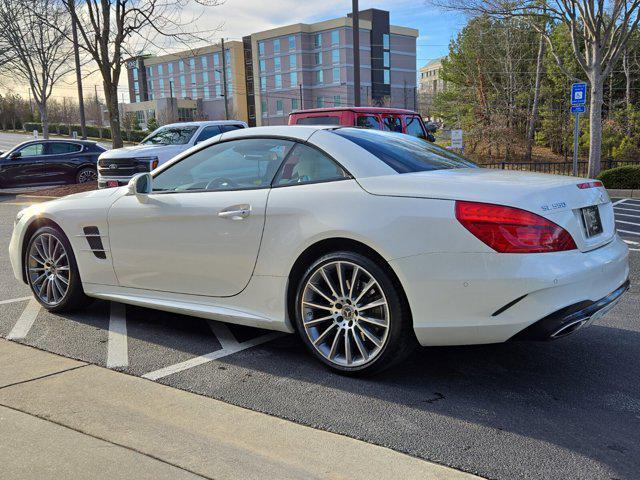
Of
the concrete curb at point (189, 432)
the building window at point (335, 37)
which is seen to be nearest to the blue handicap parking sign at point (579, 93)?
the concrete curb at point (189, 432)

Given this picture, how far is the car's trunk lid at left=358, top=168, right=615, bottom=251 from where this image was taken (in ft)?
9.95

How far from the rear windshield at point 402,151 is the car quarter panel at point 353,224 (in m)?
0.38

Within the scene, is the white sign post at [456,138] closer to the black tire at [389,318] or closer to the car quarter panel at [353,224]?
the car quarter panel at [353,224]

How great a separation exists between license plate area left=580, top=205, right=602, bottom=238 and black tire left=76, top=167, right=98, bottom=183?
17.2m

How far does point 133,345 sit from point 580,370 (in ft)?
9.68

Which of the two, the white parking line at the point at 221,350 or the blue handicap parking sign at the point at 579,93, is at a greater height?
the blue handicap parking sign at the point at 579,93

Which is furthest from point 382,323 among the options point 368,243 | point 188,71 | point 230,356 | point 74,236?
point 188,71

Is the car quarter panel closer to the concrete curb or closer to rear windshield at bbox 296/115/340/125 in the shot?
the concrete curb

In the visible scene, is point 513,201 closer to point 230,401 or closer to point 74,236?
point 230,401

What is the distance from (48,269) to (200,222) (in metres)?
1.82

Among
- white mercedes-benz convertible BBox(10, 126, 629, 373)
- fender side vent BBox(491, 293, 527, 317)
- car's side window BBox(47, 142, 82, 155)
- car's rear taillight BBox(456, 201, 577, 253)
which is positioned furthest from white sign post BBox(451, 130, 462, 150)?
fender side vent BBox(491, 293, 527, 317)

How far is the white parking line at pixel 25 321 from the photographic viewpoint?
4.38 m

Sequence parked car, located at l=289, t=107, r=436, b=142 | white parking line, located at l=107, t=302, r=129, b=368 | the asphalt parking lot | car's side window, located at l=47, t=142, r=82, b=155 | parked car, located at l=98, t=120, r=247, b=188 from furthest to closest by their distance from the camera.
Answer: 1. car's side window, located at l=47, t=142, r=82, b=155
2. parked car, located at l=98, t=120, r=247, b=188
3. parked car, located at l=289, t=107, r=436, b=142
4. white parking line, located at l=107, t=302, r=129, b=368
5. the asphalt parking lot

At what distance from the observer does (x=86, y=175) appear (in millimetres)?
18141
